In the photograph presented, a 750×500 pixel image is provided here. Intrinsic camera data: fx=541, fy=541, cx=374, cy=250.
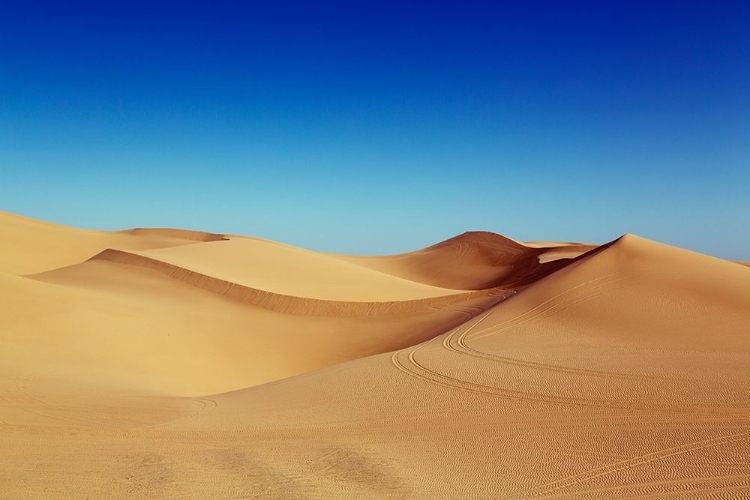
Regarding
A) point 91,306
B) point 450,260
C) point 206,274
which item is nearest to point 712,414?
point 91,306

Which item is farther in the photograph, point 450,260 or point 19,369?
point 450,260

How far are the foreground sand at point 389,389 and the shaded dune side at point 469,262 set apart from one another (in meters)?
19.3

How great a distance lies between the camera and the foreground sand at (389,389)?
19.8 feet

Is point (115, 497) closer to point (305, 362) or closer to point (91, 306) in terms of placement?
point (305, 362)

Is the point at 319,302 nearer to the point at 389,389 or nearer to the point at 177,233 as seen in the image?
the point at 389,389

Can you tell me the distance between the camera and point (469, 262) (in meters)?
48.4

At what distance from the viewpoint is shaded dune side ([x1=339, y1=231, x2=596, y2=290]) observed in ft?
141

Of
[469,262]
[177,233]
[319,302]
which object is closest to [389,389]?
[319,302]

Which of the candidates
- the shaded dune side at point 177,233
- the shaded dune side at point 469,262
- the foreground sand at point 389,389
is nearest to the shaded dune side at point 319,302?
the foreground sand at point 389,389

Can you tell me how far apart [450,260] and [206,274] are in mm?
28425

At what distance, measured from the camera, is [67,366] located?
12641 millimetres

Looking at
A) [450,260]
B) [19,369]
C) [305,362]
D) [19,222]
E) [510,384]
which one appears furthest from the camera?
[19,222]

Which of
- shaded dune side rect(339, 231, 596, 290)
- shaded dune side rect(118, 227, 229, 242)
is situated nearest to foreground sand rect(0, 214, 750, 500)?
shaded dune side rect(339, 231, 596, 290)

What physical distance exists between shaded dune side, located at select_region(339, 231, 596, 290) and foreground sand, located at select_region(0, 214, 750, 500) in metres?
19.3
